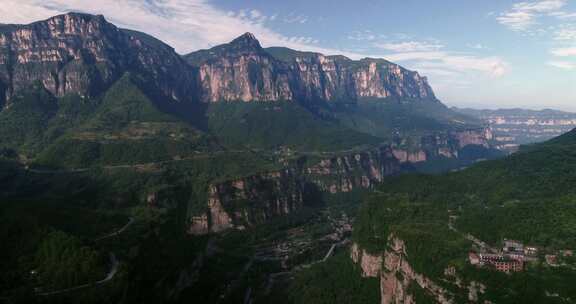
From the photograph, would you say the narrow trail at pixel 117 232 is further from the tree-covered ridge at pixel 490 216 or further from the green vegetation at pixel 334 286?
the tree-covered ridge at pixel 490 216

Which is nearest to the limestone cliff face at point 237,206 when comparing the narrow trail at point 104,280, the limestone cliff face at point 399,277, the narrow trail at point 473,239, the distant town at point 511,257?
the limestone cliff face at point 399,277

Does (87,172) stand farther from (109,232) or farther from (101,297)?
(101,297)

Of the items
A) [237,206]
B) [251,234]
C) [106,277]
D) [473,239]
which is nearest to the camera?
[106,277]

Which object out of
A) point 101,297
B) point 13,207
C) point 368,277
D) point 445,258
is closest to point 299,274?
point 368,277

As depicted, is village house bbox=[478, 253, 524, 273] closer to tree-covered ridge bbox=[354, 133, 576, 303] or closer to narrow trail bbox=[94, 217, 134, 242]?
tree-covered ridge bbox=[354, 133, 576, 303]

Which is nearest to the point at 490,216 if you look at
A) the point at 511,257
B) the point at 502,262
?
the point at 511,257

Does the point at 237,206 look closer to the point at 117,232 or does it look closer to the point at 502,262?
the point at 117,232
